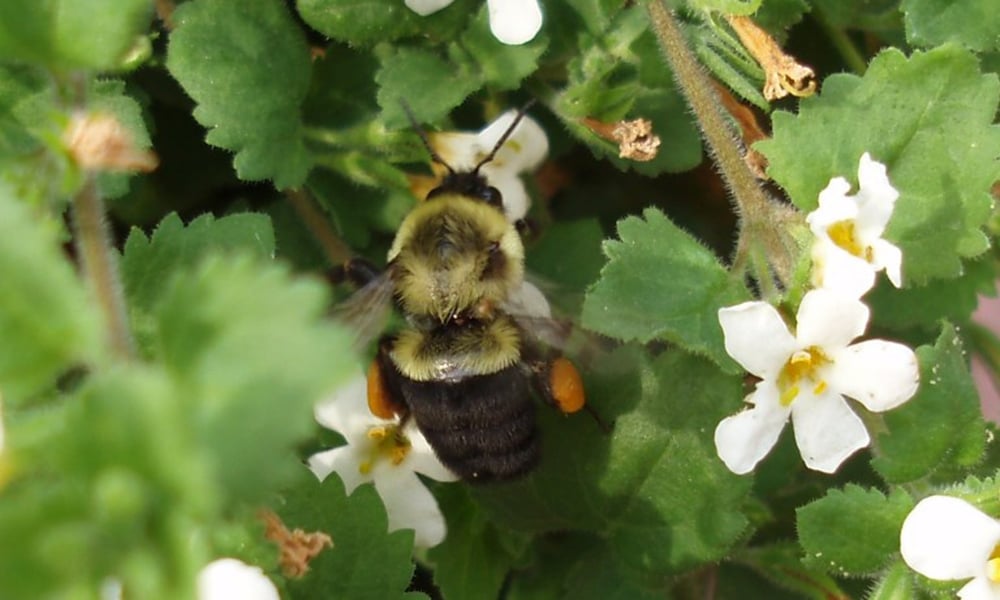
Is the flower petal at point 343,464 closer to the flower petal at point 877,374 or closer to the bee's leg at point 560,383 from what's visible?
the bee's leg at point 560,383

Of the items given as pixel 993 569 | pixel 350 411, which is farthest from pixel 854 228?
pixel 350 411

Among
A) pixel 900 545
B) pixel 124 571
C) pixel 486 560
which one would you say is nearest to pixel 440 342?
pixel 486 560

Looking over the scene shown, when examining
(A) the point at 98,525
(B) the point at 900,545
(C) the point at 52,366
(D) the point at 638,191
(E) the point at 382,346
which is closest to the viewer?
(A) the point at 98,525

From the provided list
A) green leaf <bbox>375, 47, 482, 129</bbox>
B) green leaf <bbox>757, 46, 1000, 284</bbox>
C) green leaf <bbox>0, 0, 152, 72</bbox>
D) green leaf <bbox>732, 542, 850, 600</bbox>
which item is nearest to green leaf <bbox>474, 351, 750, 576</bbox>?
green leaf <bbox>732, 542, 850, 600</bbox>

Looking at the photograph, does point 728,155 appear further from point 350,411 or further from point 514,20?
point 350,411

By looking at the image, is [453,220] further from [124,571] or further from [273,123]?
[124,571]

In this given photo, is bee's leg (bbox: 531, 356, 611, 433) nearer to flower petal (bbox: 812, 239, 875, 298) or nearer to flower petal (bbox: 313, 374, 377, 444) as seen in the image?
flower petal (bbox: 313, 374, 377, 444)

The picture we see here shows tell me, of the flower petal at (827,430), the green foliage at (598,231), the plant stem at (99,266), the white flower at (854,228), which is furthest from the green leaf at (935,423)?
the plant stem at (99,266)
